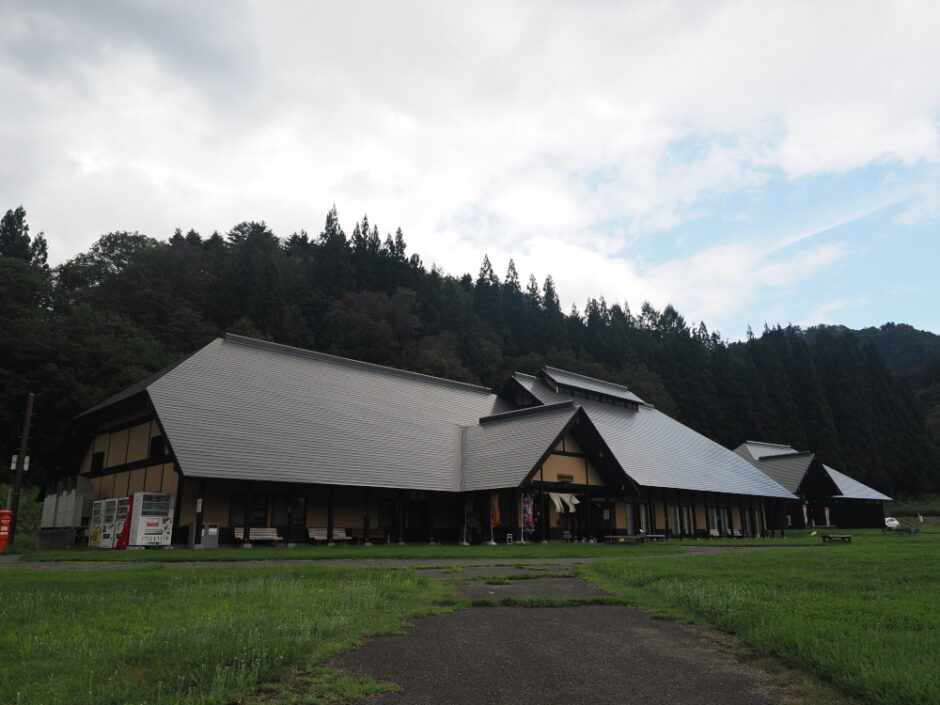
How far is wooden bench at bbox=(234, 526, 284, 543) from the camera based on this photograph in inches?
969

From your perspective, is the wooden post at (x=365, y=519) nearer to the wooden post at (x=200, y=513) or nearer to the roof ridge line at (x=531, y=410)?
the wooden post at (x=200, y=513)

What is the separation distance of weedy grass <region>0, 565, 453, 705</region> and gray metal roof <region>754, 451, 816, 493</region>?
44410 mm

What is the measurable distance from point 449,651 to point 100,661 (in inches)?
122

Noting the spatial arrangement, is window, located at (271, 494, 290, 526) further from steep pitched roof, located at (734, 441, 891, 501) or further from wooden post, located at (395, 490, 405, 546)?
steep pitched roof, located at (734, 441, 891, 501)

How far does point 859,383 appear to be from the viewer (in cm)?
8675

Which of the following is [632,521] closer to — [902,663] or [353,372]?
[353,372]

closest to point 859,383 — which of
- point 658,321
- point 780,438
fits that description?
point 780,438

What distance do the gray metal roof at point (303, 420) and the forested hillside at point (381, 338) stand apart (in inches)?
605

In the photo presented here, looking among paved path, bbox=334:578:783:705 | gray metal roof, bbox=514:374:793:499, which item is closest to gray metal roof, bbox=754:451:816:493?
gray metal roof, bbox=514:374:793:499

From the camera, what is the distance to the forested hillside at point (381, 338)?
4216 cm

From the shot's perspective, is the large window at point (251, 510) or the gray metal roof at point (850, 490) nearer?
the large window at point (251, 510)

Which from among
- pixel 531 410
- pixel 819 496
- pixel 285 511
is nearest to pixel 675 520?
pixel 531 410

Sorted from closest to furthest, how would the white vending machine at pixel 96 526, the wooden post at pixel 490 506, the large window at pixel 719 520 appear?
the white vending machine at pixel 96 526, the wooden post at pixel 490 506, the large window at pixel 719 520

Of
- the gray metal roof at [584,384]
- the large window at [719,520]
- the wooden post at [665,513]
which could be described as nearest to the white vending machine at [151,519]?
the wooden post at [665,513]
